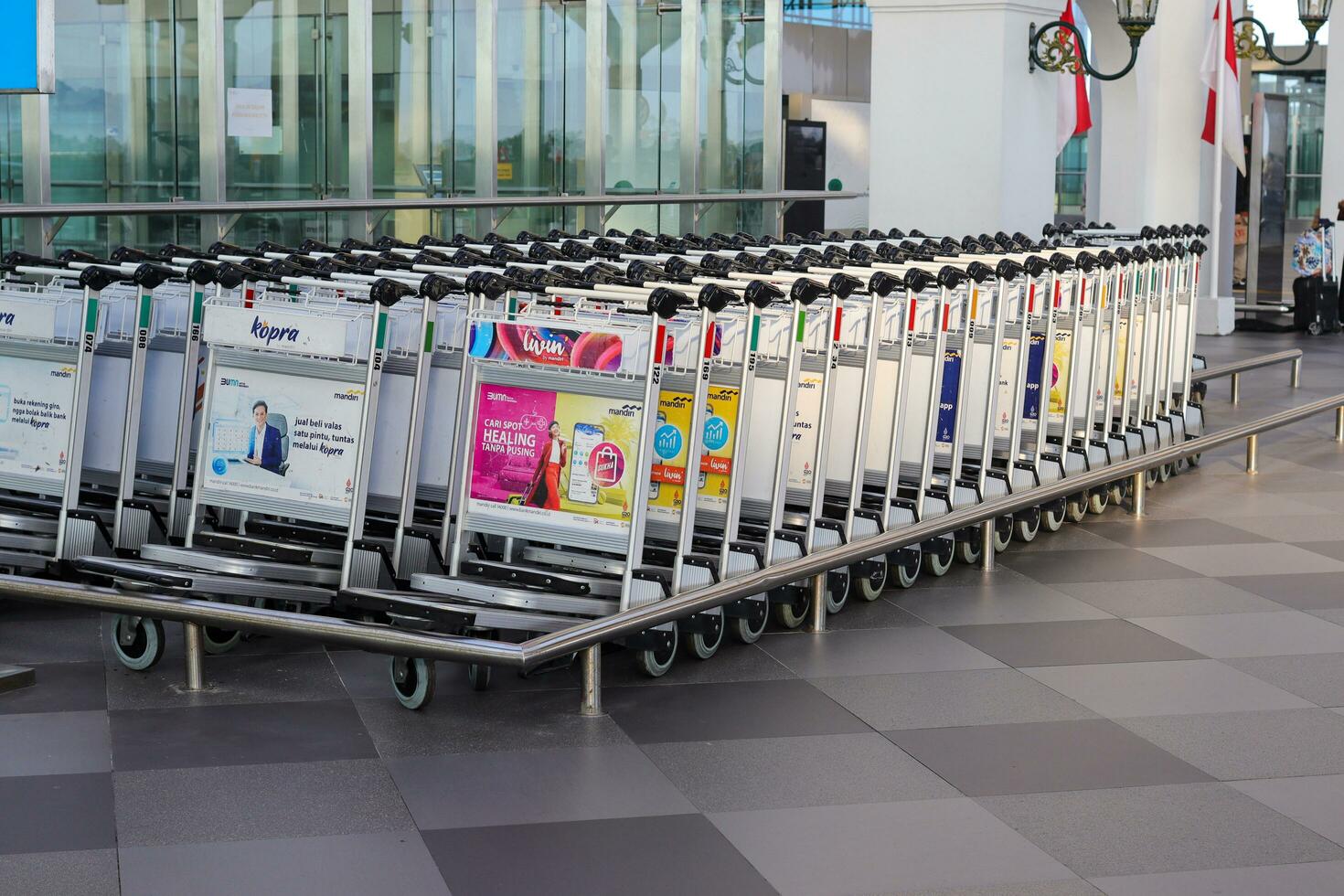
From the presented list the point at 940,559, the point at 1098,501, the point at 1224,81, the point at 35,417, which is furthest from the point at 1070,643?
the point at 1224,81

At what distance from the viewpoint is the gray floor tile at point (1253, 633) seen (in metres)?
6.39

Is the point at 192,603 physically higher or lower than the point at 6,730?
higher

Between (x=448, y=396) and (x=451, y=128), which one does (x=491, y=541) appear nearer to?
(x=448, y=396)

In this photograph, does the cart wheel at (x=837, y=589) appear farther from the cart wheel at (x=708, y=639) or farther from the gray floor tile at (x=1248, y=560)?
the gray floor tile at (x=1248, y=560)

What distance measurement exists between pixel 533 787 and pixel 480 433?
57.4 inches

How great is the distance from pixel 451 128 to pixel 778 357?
28.1 ft

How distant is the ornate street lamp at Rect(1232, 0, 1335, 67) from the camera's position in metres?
15.4

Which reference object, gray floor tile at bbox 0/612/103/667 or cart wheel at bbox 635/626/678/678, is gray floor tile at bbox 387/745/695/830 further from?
gray floor tile at bbox 0/612/103/667

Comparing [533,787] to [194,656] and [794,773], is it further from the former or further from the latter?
[194,656]

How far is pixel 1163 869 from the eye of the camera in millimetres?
4254

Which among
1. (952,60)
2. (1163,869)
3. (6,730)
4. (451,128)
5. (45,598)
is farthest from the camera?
(451,128)

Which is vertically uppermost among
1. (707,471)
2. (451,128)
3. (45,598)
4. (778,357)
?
(451,128)

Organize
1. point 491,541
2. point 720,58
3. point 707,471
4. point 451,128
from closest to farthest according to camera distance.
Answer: point 707,471
point 491,541
point 451,128
point 720,58

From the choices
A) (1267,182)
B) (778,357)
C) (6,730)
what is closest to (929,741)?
(778,357)
